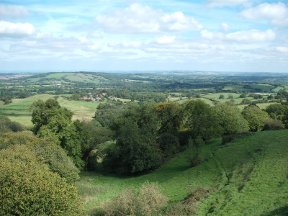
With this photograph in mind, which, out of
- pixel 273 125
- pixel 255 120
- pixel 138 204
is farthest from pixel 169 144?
pixel 138 204

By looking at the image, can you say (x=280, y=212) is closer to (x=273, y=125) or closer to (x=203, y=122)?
(x=203, y=122)

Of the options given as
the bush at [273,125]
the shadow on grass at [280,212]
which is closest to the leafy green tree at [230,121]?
the bush at [273,125]

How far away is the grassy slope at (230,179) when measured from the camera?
36.1 metres

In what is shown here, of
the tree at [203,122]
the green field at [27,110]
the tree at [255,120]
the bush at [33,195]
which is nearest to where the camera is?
the bush at [33,195]

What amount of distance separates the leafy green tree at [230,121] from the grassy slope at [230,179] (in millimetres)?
6273

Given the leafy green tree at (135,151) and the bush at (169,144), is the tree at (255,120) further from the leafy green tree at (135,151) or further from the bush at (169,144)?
the leafy green tree at (135,151)

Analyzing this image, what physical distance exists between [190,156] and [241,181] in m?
18.7

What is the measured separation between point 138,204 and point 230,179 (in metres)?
14.0

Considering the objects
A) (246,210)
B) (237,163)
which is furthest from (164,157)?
(246,210)

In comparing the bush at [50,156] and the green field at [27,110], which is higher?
the bush at [50,156]

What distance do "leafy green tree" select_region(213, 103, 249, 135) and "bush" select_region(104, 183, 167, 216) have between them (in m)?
35.9

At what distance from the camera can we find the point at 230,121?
72.9 meters

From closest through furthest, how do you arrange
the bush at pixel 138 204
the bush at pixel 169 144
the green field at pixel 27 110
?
the bush at pixel 138 204 < the bush at pixel 169 144 < the green field at pixel 27 110

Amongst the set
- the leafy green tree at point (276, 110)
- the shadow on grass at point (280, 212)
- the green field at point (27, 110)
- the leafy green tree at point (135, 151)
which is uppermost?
the leafy green tree at point (276, 110)
